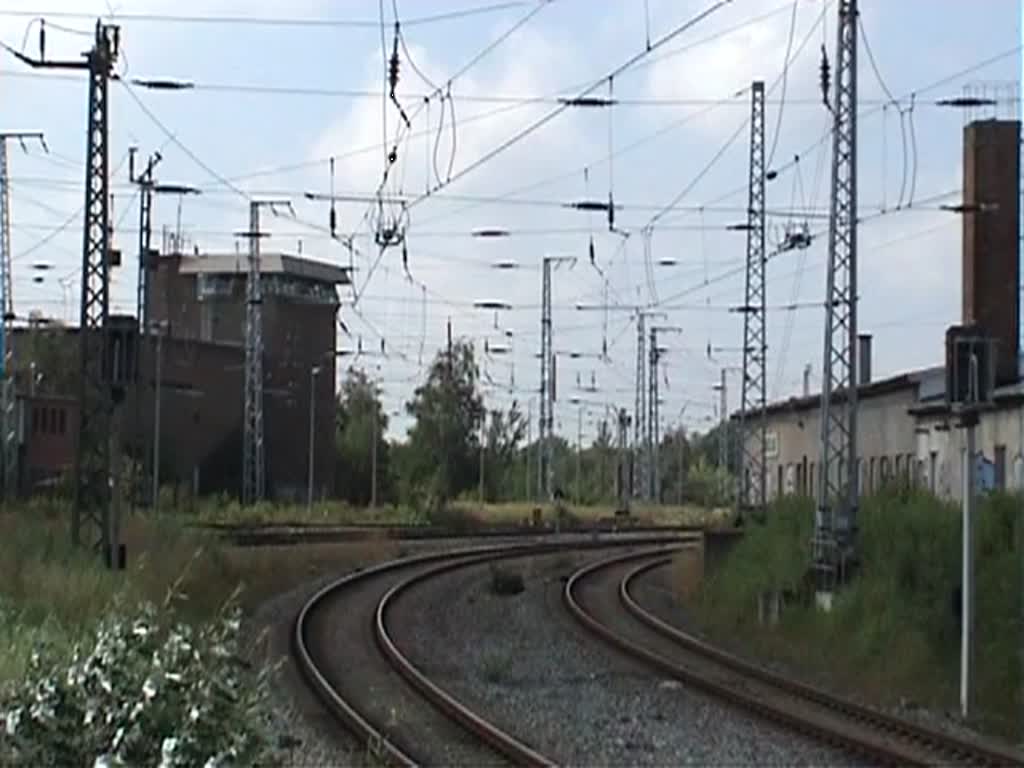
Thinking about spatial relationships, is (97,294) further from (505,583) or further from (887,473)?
(887,473)

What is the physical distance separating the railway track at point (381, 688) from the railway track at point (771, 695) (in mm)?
3033

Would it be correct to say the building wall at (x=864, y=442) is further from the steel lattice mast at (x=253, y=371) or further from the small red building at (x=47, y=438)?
the small red building at (x=47, y=438)

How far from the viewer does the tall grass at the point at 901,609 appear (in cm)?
2253

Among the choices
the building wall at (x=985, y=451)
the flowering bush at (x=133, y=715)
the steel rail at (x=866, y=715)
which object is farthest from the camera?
the building wall at (x=985, y=451)

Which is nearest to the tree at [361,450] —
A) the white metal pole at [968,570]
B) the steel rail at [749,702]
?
the steel rail at [749,702]

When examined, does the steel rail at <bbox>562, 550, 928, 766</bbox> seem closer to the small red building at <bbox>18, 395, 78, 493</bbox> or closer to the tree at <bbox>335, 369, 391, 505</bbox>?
the small red building at <bbox>18, 395, 78, 493</bbox>

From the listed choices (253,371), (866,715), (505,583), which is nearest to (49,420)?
(253,371)

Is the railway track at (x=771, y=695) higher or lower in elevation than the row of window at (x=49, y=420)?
lower

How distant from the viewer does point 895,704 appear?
22078 millimetres

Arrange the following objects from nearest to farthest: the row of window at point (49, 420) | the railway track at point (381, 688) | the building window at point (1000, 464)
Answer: the railway track at point (381, 688)
the building window at point (1000, 464)
the row of window at point (49, 420)

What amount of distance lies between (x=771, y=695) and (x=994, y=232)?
3138 cm

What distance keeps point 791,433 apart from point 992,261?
75.2 ft

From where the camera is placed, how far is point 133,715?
10.9m

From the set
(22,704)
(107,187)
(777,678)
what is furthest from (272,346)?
(22,704)
